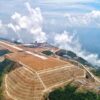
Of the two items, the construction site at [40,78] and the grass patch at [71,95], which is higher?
the construction site at [40,78]

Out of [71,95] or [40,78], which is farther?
[40,78]

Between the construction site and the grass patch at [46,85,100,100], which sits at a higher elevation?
the construction site

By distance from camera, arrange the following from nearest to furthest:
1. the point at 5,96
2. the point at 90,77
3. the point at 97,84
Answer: the point at 5,96, the point at 97,84, the point at 90,77

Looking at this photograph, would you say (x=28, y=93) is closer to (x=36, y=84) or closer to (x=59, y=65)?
(x=36, y=84)

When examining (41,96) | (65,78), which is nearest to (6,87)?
(41,96)

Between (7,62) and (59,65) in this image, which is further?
(7,62)

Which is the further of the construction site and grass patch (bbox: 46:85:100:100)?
the construction site

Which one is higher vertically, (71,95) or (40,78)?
(40,78)

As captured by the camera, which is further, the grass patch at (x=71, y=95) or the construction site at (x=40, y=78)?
the construction site at (x=40, y=78)
